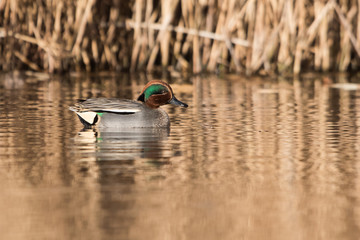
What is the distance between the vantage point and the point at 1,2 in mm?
14016

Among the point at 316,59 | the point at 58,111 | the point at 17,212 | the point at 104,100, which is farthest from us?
the point at 316,59

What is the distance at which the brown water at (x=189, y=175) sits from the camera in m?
4.12

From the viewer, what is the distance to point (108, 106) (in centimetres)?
788

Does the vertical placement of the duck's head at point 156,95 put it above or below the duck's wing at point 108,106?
above

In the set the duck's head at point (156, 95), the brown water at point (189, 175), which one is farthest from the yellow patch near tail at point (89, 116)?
the duck's head at point (156, 95)

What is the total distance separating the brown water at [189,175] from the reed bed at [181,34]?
14.4 feet

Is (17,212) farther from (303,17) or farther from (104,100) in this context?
(303,17)

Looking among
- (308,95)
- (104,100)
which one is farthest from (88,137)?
(308,95)

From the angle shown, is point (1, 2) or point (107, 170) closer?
point (107, 170)

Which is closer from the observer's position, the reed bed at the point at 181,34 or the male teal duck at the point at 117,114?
the male teal duck at the point at 117,114

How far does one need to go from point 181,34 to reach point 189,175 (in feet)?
34.3

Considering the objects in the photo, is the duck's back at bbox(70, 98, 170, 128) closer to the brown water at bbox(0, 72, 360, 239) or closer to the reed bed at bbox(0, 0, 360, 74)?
the brown water at bbox(0, 72, 360, 239)

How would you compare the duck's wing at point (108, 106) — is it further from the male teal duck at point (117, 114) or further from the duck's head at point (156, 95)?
the duck's head at point (156, 95)

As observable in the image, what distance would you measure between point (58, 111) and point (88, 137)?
2296 millimetres
